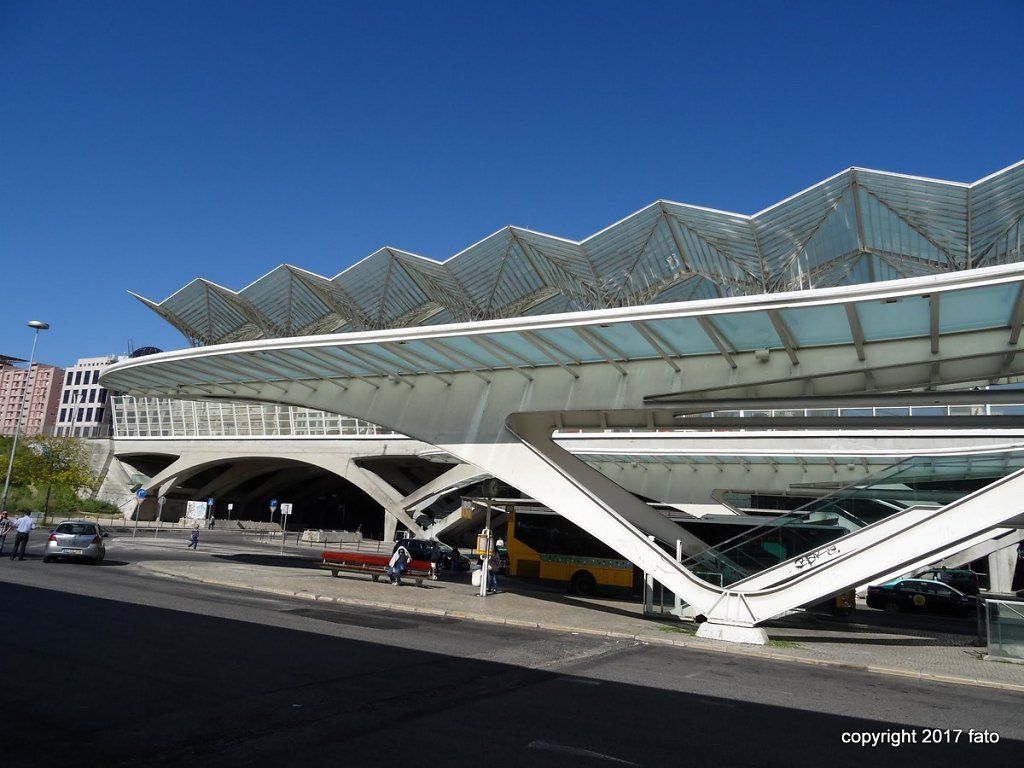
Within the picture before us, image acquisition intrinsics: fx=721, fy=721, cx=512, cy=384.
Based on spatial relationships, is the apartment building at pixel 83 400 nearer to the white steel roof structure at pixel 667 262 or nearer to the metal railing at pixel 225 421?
the metal railing at pixel 225 421

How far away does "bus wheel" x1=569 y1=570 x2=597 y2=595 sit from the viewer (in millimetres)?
26031

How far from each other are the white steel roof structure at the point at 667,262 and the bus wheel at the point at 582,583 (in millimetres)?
9899

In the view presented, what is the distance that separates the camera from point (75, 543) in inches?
910

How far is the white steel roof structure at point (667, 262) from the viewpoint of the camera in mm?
21781

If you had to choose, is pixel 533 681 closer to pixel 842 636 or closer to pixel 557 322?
pixel 557 322

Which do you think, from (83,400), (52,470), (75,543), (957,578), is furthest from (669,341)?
(83,400)

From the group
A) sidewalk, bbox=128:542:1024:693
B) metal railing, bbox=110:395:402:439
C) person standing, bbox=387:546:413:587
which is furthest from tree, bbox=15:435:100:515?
person standing, bbox=387:546:413:587

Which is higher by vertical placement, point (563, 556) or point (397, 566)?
point (563, 556)

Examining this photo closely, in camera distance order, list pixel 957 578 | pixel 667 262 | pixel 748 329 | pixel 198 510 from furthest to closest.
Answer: pixel 198 510 < pixel 957 578 < pixel 667 262 < pixel 748 329

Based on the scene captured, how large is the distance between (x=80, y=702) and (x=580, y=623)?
1172 cm

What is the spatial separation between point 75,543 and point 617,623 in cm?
1750

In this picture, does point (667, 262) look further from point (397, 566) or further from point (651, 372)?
point (397, 566)

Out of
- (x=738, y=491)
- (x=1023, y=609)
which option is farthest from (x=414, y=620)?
(x=738, y=491)

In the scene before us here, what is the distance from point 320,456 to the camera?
63156 mm
